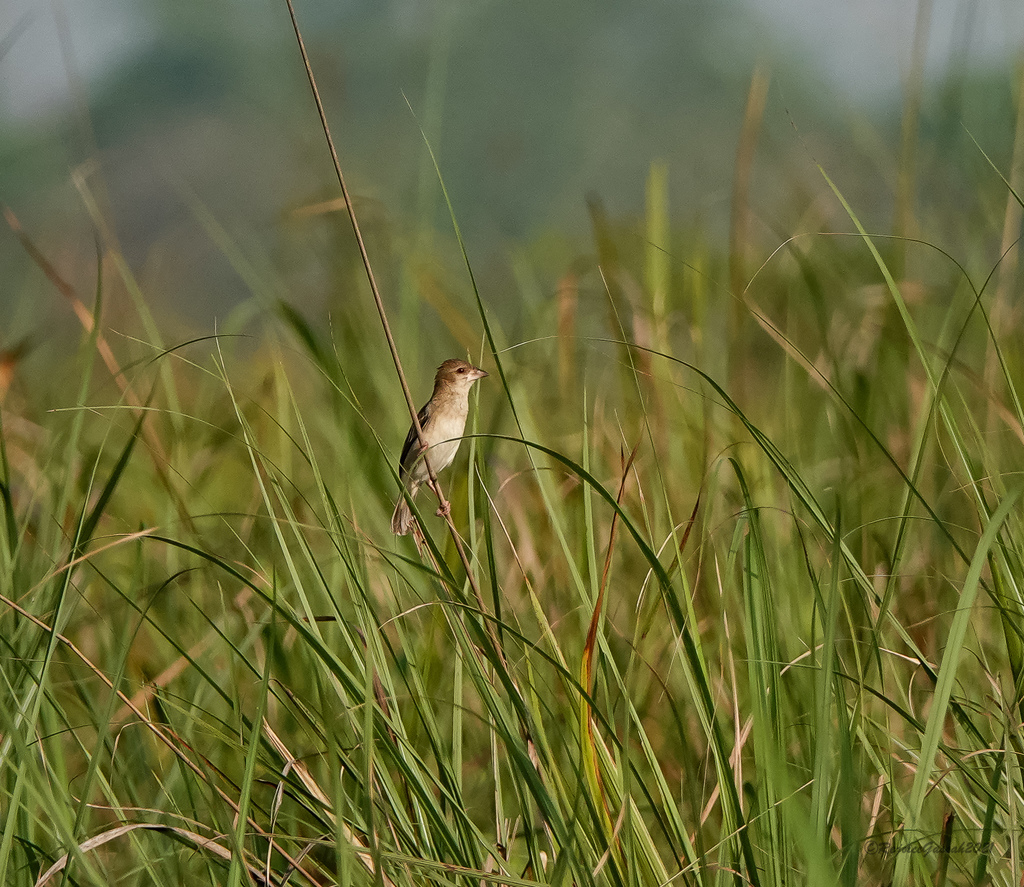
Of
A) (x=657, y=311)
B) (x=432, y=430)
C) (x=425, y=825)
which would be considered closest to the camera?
(x=425, y=825)

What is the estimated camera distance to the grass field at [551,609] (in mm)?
1388

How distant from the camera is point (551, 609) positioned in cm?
236

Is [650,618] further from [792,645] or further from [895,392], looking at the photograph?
[895,392]

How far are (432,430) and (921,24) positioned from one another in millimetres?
3003

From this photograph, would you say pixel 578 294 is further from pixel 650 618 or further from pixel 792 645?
pixel 650 618

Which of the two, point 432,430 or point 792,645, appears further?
point 432,430

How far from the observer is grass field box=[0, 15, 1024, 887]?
1.39 m

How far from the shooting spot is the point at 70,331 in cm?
522

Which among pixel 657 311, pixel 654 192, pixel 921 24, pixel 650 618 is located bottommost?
pixel 650 618

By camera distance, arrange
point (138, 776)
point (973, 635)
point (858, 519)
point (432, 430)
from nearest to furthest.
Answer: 1. point (973, 635)
2. point (138, 776)
3. point (858, 519)
4. point (432, 430)

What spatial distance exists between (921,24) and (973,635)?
142cm

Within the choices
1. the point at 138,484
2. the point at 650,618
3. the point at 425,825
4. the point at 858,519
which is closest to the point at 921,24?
the point at 858,519

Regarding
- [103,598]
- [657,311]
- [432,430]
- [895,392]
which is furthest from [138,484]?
[895,392]

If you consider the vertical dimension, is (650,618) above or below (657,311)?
below
